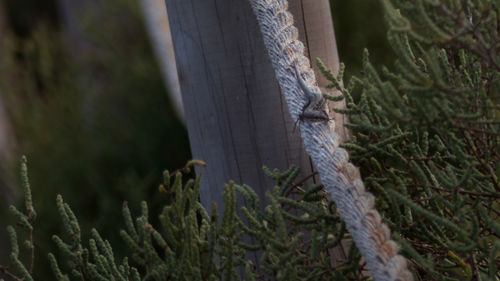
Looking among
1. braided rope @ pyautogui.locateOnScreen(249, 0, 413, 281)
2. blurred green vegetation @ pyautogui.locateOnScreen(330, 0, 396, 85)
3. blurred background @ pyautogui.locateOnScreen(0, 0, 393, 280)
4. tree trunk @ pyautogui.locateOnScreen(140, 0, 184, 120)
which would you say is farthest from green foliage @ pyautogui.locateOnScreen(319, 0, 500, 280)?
blurred green vegetation @ pyautogui.locateOnScreen(330, 0, 396, 85)

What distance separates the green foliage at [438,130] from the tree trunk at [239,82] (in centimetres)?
26

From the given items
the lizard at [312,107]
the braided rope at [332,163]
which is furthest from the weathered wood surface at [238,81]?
the lizard at [312,107]

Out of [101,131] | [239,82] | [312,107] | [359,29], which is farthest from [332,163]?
[101,131]

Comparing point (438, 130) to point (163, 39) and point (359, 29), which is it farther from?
point (359, 29)

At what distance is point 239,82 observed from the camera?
173cm

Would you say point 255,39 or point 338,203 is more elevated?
point 255,39

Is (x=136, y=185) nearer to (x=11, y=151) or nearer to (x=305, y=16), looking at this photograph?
(x=11, y=151)

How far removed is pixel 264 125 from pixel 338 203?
49 centimetres

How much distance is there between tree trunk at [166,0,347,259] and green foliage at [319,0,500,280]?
0.26 meters

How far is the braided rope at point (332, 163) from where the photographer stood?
1.24m

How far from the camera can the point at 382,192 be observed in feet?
4.50

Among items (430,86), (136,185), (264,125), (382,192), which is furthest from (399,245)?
(136,185)

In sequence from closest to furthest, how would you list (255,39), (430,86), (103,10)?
(430,86)
(255,39)
(103,10)

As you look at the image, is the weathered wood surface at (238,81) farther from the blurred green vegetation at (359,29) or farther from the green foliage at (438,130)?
the blurred green vegetation at (359,29)
